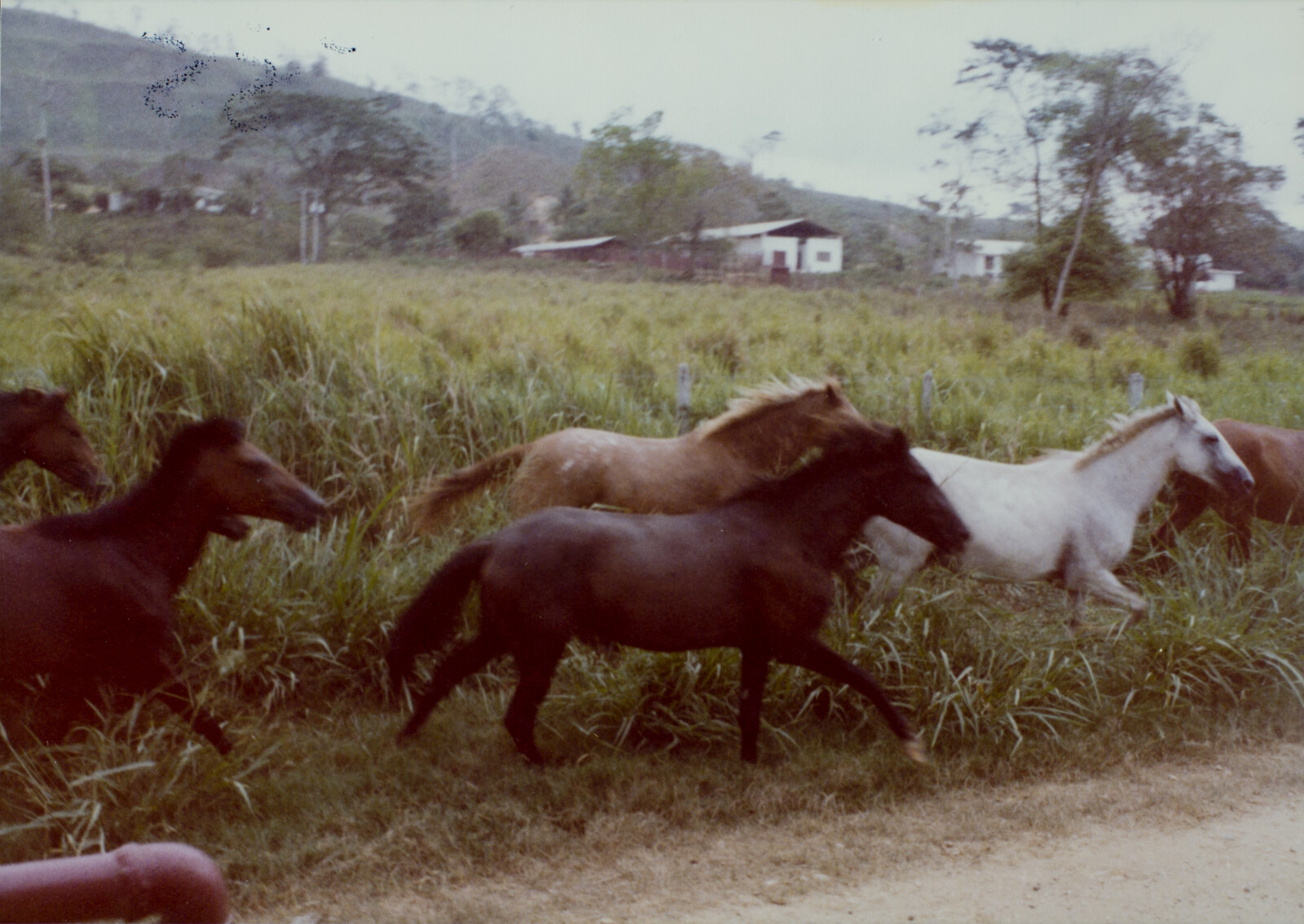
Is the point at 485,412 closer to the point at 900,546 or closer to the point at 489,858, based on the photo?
the point at 900,546

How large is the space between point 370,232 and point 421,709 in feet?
10.6

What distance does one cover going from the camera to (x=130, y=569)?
3.69m

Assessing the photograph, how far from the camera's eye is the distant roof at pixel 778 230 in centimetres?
703

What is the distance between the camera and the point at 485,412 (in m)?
6.10

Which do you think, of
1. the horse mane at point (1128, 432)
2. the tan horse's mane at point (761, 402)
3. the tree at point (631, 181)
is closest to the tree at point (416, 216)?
the tree at point (631, 181)

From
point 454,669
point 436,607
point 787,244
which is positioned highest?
point 787,244

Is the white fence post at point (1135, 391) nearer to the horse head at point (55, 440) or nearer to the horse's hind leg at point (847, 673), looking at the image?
the horse's hind leg at point (847, 673)

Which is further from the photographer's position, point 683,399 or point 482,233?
point 683,399

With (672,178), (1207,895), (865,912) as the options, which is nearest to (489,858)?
(865,912)

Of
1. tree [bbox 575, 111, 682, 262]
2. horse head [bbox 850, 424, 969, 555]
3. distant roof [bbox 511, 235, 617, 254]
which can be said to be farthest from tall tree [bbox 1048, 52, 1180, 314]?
horse head [bbox 850, 424, 969, 555]

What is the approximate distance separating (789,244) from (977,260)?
6.17ft

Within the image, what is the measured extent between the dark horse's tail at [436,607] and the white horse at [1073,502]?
2.33m

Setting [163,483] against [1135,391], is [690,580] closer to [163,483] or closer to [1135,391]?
[163,483]

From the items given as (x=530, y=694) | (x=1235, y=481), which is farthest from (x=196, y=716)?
(x=1235, y=481)
